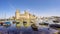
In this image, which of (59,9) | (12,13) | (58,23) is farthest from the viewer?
(58,23)

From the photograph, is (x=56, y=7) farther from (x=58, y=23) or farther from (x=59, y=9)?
(x=58, y=23)

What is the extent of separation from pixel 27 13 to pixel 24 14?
172 millimetres

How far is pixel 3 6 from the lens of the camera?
4566 millimetres

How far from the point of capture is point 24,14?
504cm

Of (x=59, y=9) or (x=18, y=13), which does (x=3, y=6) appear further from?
(x=59, y=9)

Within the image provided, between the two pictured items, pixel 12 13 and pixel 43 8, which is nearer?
pixel 43 8

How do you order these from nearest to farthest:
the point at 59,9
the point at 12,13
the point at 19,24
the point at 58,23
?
the point at 59,9
the point at 12,13
the point at 58,23
the point at 19,24

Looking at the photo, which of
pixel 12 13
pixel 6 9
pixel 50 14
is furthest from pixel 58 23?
pixel 6 9

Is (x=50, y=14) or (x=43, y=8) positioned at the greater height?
(x=43, y=8)

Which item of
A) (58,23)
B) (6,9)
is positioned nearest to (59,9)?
(58,23)

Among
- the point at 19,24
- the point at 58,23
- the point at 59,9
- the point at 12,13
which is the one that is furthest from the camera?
the point at 19,24

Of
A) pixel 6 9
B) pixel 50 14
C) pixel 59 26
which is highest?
pixel 6 9

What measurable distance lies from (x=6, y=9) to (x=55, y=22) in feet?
9.75

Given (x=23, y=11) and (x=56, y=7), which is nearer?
(x=56, y=7)
